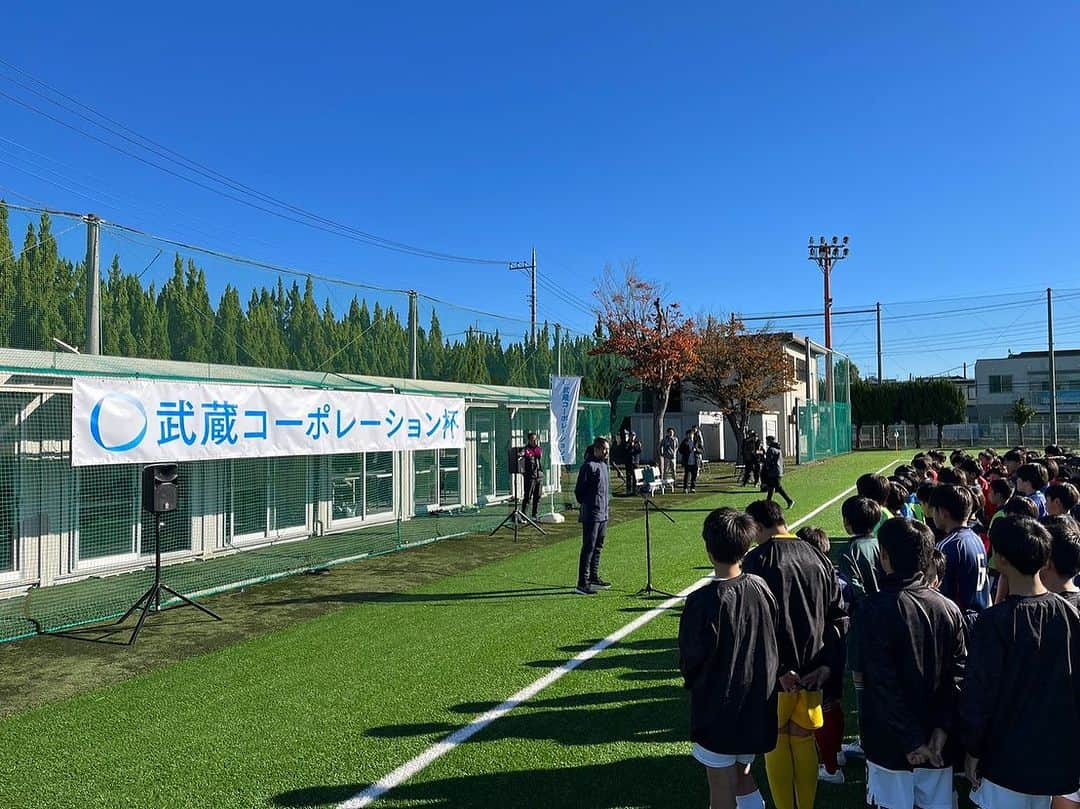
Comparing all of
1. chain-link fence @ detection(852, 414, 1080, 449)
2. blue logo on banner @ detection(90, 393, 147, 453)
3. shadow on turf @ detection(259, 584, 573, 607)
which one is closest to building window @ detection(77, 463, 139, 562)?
blue logo on banner @ detection(90, 393, 147, 453)

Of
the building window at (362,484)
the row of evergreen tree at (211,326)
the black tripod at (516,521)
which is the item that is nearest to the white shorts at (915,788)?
the row of evergreen tree at (211,326)

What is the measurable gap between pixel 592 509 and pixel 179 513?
239 inches

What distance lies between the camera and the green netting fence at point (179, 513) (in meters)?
8.94

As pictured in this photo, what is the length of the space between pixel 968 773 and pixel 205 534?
1065 cm

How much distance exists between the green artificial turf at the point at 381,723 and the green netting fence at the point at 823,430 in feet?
98.8

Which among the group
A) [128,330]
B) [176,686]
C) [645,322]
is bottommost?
[176,686]

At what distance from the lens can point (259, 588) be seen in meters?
9.84

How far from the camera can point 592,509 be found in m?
9.17

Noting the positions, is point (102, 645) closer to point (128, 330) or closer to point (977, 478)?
point (128, 330)

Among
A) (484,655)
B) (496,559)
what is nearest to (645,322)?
(496,559)

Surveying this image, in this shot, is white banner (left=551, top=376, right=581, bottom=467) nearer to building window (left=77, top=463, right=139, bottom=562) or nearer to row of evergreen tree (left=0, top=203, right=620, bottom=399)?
row of evergreen tree (left=0, top=203, right=620, bottom=399)

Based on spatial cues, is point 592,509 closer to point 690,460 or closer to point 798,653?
point 798,653

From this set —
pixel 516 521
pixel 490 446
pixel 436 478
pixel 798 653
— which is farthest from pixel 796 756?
pixel 490 446

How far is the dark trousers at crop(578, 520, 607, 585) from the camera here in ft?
30.3
